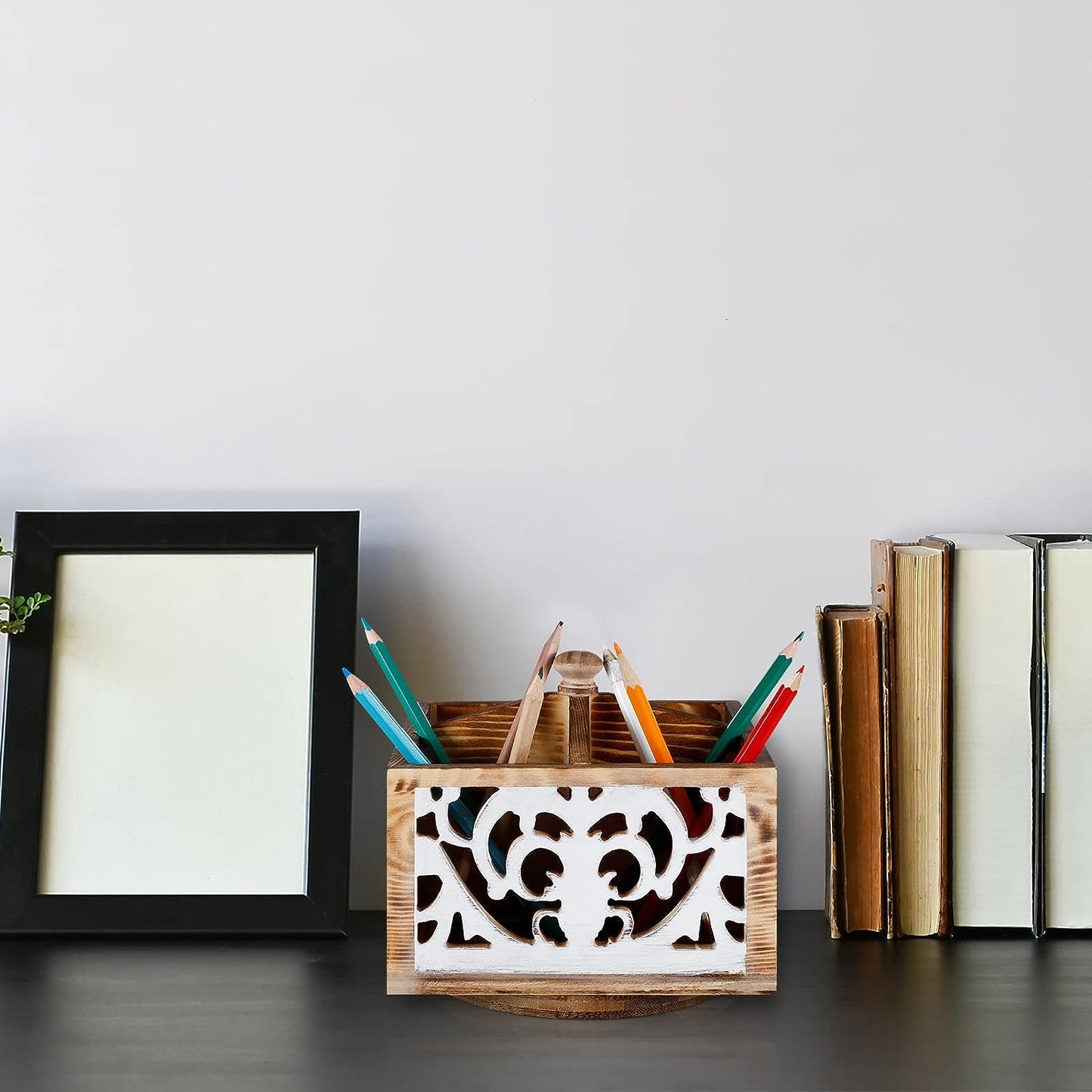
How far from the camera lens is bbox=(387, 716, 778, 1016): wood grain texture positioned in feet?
1.93

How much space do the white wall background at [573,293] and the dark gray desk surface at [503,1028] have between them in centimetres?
15

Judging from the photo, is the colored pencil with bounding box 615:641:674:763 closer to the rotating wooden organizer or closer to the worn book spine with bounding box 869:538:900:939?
the rotating wooden organizer

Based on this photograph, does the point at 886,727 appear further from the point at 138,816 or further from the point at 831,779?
the point at 138,816

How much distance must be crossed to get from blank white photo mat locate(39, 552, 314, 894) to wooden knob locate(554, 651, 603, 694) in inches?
7.3

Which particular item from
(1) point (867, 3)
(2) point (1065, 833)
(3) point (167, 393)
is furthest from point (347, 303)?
(2) point (1065, 833)

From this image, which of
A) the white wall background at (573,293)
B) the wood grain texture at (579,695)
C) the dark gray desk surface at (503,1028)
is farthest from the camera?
the white wall background at (573,293)

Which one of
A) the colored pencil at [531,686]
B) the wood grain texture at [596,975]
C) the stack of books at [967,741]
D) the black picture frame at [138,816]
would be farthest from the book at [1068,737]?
the black picture frame at [138,816]

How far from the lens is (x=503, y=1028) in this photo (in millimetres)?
581

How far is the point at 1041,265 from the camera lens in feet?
2.41

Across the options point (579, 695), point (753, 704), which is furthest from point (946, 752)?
point (579, 695)

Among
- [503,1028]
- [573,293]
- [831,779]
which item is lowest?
[503,1028]

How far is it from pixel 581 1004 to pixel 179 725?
12.9 inches

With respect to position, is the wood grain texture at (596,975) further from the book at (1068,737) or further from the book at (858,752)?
the book at (1068,737)

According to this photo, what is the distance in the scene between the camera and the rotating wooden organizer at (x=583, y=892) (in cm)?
59
